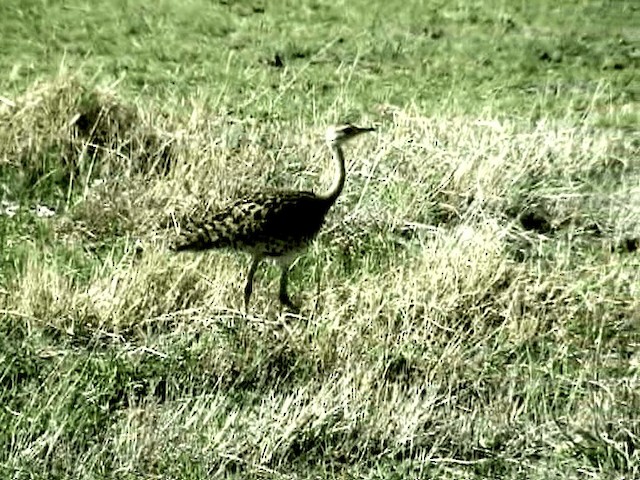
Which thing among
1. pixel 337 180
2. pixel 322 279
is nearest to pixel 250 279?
pixel 322 279

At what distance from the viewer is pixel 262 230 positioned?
25.2ft

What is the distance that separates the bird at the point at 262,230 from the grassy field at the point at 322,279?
133mm

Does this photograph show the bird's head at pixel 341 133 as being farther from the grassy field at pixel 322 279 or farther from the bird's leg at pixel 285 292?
the bird's leg at pixel 285 292

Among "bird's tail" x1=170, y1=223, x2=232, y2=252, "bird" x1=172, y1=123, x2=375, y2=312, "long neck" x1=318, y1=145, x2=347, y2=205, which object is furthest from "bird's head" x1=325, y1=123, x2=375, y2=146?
"bird's tail" x1=170, y1=223, x2=232, y2=252

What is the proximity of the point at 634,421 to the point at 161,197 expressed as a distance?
360 cm

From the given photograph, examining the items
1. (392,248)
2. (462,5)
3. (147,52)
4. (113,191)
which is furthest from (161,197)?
(462,5)

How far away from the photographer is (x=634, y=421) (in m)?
6.59

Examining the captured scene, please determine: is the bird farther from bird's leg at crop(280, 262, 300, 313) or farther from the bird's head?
the bird's head

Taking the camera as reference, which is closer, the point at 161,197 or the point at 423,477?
the point at 423,477

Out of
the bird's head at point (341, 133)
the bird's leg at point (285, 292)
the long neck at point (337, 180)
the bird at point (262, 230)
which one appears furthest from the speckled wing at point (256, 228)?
the bird's head at point (341, 133)

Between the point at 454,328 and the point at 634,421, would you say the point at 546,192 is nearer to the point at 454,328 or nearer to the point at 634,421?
the point at 454,328

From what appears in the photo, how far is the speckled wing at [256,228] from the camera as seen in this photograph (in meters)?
7.71

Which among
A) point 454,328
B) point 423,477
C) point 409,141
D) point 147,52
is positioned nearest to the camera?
point 423,477

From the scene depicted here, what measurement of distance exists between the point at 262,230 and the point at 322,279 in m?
0.59
